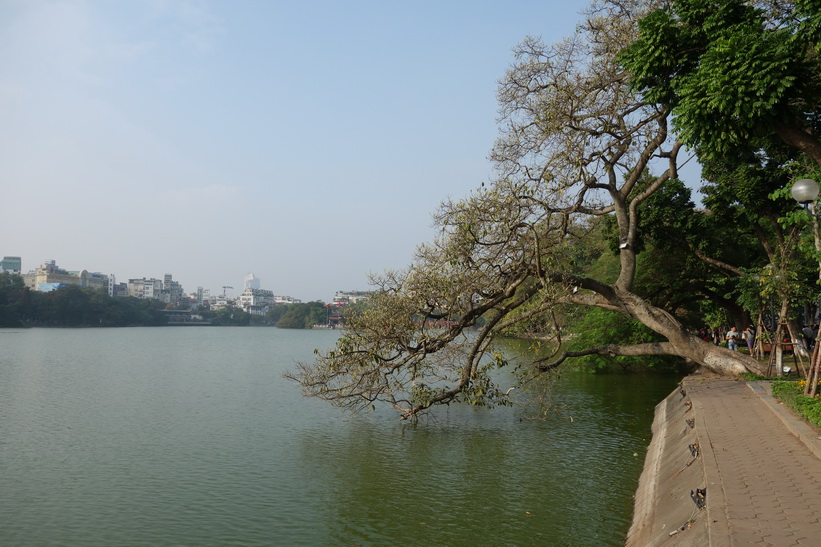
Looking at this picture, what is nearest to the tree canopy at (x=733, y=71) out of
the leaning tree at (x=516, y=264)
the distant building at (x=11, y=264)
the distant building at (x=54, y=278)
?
the leaning tree at (x=516, y=264)

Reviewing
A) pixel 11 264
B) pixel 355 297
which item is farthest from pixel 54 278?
pixel 355 297

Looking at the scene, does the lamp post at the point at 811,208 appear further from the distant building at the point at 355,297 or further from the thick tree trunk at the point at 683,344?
the distant building at the point at 355,297

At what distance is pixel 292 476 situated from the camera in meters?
12.5

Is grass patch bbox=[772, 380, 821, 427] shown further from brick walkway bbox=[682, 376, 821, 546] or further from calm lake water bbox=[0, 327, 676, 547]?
calm lake water bbox=[0, 327, 676, 547]

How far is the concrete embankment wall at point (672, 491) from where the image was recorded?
6.92 m

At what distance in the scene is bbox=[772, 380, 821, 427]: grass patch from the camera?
→ 33.0ft

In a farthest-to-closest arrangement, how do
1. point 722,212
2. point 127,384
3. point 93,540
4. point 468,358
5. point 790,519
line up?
point 127,384, point 722,212, point 468,358, point 93,540, point 790,519

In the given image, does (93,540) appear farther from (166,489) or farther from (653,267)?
(653,267)

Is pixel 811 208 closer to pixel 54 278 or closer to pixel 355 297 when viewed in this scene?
pixel 355 297

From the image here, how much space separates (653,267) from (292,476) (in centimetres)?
2014

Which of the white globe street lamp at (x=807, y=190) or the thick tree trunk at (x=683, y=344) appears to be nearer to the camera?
the white globe street lamp at (x=807, y=190)

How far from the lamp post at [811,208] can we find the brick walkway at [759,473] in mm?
695

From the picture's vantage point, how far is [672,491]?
29.0 feet

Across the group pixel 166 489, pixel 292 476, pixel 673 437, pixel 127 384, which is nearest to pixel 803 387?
pixel 673 437
